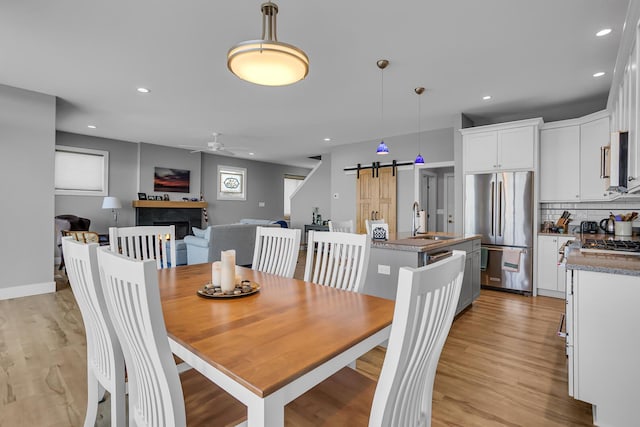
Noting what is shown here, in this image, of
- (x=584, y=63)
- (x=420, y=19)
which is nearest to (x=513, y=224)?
(x=584, y=63)

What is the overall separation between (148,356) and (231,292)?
64 cm

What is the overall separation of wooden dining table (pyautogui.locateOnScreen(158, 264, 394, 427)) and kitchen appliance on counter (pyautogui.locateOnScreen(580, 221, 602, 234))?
4.30 m

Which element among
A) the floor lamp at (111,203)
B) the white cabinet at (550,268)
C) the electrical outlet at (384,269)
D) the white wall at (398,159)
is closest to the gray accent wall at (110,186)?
the floor lamp at (111,203)

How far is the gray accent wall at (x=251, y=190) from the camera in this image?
880cm

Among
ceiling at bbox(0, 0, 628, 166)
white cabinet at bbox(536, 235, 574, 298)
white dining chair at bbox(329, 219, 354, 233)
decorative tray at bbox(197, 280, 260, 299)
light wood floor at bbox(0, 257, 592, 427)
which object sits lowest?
light wood floor at bbox(0, 257, 592, 427)

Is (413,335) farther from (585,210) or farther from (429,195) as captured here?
(429,195)

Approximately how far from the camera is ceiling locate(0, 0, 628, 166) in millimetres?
2408

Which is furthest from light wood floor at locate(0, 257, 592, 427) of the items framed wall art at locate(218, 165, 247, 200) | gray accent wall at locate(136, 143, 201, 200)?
framed wall art at locate(218, 165, 247, 200)

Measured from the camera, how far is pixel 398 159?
6.57 m

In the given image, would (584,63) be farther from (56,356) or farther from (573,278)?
(56,356)

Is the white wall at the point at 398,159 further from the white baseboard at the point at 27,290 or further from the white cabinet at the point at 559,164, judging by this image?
the white baseboard at the point at 27,290

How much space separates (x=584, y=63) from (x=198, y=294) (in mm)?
4164

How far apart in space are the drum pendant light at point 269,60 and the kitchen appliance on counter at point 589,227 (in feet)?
14.9

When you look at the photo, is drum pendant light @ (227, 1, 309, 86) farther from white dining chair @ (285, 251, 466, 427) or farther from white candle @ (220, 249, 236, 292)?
white dining chair @ (285, 251, 466, 427)
